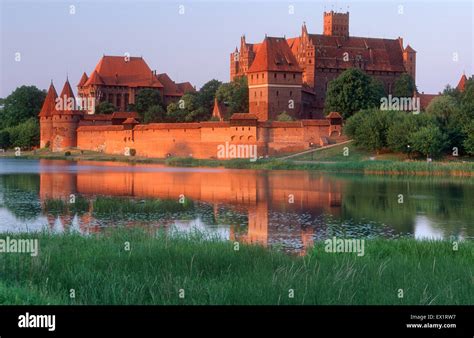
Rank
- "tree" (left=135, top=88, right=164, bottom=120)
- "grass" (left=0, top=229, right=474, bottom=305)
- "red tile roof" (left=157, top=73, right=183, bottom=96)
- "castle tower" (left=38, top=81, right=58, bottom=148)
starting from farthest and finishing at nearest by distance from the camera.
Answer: "red tile roof" (left=157, top=73, right=183, bottom=96) < "tree" (left=135, top=88, right=164, bottom=120) < "castle tower" (left=38, top=81, right=58, bottom=148) < "grass" (left=0, top=229, right=474, bottom=305)

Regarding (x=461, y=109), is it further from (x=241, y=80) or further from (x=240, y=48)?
(x=240, y=48)

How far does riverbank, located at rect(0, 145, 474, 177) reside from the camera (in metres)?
25.2

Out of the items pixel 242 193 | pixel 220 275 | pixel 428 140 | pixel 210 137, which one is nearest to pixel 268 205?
pixel 242 193

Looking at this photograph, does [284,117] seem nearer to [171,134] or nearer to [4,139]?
[171,134]

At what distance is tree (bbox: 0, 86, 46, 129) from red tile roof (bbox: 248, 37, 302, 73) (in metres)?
18.5

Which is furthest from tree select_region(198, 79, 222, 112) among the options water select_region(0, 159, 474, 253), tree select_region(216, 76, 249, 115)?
water select_region(0, 159, 474, 253)

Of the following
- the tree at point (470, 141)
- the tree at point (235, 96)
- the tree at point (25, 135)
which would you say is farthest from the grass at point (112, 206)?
the tree at point (25, 135)

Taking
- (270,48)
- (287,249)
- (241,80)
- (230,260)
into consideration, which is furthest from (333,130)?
(230,260)

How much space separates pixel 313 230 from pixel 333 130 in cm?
2338

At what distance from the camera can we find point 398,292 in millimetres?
5523

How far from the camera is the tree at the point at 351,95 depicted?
123 feet

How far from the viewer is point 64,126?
146 ft

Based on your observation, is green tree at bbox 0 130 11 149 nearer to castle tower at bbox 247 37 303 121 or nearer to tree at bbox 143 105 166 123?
tree at bbox 143 105 166 123

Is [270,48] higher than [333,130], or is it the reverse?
[270,48]
